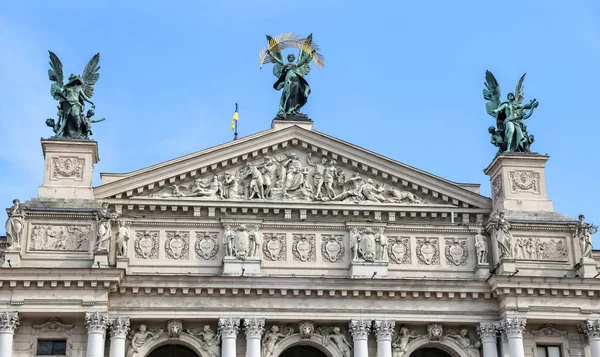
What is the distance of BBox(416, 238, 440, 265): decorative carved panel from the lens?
3488 cm

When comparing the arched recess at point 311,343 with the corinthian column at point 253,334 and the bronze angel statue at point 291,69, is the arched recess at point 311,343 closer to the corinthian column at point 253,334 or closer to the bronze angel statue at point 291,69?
the corinthian column at point 253,334

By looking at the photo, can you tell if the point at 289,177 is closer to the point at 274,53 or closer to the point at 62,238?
the point at 274,53

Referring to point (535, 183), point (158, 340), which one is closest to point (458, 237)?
point (535, 183)

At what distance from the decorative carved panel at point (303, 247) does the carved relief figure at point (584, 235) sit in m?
9.12

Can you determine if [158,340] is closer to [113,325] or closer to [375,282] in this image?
[113,325]

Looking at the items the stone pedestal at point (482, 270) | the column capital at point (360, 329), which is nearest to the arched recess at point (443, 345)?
the column capital at point (360, 329)

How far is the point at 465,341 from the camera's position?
34.1 metres

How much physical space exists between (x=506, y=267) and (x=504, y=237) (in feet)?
3.45

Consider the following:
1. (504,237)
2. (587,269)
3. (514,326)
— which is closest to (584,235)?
(587,269)

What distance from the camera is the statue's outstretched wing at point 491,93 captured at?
37.4 meters

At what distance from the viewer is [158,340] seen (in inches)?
1296

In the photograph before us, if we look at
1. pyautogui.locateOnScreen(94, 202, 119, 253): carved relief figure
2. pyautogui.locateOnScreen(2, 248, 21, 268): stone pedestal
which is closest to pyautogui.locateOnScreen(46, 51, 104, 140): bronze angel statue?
pyautogui.locateOnScreen(94, 202, 119, 253): carved relief figure

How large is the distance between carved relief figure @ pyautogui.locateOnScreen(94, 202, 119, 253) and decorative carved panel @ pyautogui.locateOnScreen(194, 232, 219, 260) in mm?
2954

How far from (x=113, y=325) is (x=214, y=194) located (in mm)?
5605
